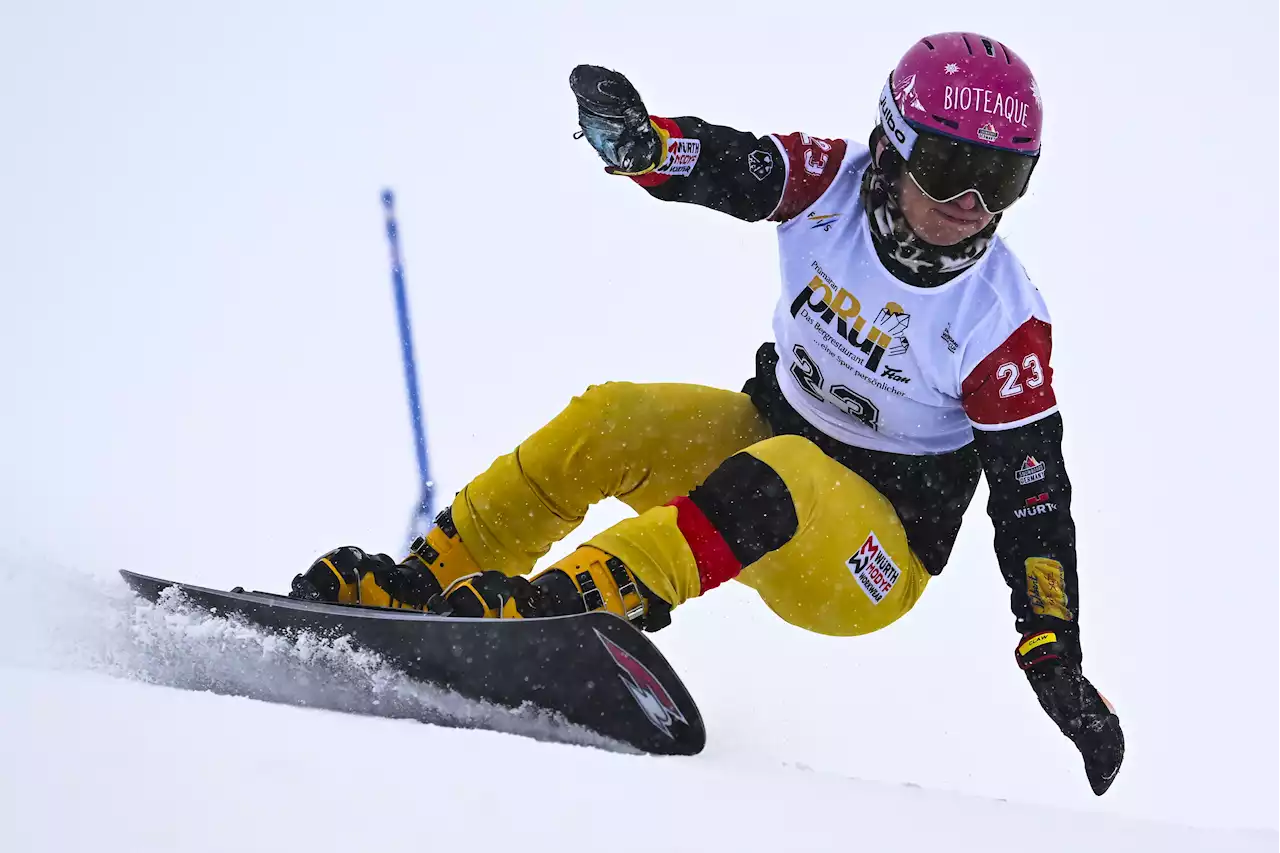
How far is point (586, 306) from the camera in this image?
17.8 ft

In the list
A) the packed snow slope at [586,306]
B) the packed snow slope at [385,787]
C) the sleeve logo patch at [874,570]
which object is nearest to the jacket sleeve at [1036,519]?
the sleeve logo patch at [874,570]

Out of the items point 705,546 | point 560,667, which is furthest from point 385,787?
point 705,546

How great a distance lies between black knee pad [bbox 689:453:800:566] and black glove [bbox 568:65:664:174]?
659mm

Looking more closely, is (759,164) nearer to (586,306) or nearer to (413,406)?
(413,406)

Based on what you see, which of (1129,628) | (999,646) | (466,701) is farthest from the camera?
(1129,628)

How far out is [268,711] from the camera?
1.63 meters

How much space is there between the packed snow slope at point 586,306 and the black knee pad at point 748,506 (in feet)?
2.91

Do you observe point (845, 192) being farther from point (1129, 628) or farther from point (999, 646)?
point (1129, 628)

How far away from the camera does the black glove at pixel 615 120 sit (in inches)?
92.2

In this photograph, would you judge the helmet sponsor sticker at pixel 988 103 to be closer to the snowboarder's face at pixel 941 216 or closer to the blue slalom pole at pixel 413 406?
the snowboarder's face at pixel 941 216

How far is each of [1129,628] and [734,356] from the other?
6.38 feet

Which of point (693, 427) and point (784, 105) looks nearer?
point (693, 427)

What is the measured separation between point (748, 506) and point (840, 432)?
1.92 ft

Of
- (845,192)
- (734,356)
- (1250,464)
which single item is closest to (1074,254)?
(1250,464)
